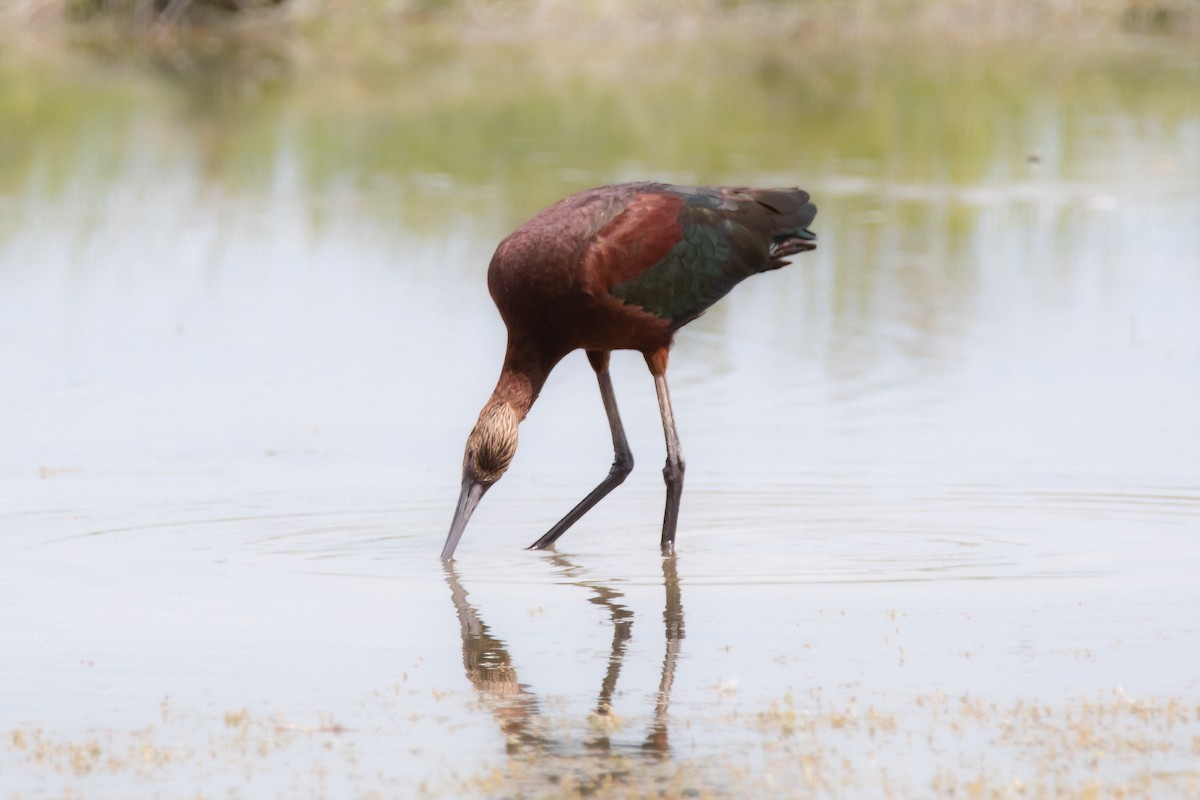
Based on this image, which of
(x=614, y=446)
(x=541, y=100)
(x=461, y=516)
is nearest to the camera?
(x=461, y=516)

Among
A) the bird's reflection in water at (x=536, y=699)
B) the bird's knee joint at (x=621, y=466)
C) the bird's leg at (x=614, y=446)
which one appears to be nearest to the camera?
the bird's reflection in water at (x=536, y=699)

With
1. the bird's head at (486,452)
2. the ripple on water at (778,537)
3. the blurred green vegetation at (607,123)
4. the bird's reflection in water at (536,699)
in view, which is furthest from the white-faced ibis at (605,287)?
the blurred green vegetation at (607,123)

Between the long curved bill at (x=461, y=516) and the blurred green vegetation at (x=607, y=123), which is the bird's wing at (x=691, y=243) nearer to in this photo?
the long curved bill at (x=461, y=516)

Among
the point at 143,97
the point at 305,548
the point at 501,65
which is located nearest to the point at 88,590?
the point at 305,548

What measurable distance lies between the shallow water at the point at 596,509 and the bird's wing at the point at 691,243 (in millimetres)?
768

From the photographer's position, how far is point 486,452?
6691 mm

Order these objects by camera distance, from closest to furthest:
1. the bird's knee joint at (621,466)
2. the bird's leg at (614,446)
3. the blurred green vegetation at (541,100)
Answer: the bird's leg at (614,446) → the bird's knee joint at (621,466) → the blurred green vegetation at (541,100)

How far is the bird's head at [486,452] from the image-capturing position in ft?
21.9

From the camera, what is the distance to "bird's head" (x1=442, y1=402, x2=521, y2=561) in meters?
6.68

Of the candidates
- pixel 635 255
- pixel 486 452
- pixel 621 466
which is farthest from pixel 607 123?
pixel 486 452

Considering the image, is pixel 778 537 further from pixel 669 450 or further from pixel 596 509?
pixel 596 509

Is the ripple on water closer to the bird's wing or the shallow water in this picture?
the shallow water

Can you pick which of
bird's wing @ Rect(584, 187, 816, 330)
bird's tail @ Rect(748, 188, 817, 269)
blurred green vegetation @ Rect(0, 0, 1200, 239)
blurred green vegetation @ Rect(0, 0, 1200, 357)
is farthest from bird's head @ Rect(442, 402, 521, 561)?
blurred green vegetation @ Rect(0, 0, 1200, 239)

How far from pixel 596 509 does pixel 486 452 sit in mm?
922
